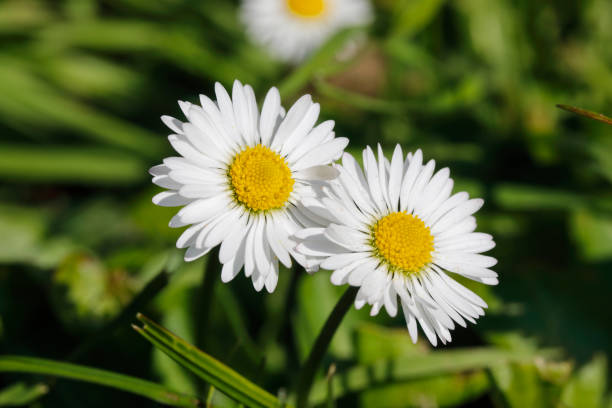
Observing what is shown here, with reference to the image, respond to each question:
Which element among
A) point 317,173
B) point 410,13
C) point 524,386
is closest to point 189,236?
point 317,173

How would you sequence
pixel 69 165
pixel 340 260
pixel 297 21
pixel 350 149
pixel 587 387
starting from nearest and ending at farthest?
pixel 340 260 < pixel 587 387 < pixel 350 149 < pixel 69 165 < pixel 297 21

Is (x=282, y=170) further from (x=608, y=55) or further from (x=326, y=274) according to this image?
(x=608, y=55)

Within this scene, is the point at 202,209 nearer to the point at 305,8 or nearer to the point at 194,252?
the point at 194,252

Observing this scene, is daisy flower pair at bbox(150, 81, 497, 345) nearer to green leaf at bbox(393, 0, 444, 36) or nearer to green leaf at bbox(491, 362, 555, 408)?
green leaf at bbox(491, 362, 555, 408)

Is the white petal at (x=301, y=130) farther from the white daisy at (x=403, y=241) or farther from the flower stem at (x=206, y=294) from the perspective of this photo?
the flower stem at (x=206, y=294)

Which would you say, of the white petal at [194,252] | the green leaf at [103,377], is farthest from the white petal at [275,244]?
the green leaf at [103,377]

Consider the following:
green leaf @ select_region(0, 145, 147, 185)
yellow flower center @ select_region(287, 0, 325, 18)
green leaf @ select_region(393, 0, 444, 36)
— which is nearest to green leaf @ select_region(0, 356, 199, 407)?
green leaf @ select_region(0, 145, 147, 185)

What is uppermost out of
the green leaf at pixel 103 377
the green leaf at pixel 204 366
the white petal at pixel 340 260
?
the white petal at pixel 340 260
